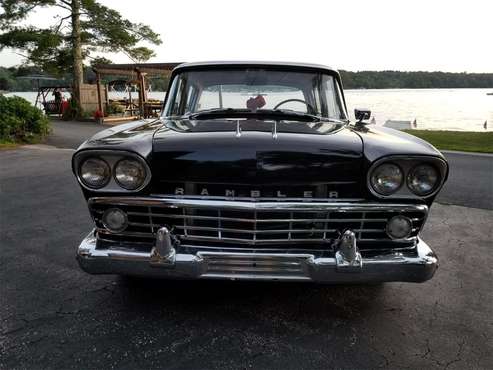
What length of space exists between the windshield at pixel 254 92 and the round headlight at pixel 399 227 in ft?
4.14

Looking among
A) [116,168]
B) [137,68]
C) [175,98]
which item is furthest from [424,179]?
[137,68]

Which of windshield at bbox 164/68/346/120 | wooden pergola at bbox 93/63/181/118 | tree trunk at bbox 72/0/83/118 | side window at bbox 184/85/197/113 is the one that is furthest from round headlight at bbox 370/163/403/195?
tree trunk at bbox 72/0/83/118

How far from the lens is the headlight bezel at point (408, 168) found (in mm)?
2121

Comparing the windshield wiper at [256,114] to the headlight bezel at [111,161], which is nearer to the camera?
the headlight bezel at [111,161]

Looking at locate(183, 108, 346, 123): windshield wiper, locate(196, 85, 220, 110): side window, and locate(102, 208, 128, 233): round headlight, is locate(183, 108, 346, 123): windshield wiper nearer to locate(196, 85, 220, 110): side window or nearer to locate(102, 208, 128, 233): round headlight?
locate(196, 85, 220, 110): side window

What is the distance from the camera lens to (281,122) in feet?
8.64

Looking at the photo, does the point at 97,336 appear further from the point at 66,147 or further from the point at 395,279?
the point at 66,147

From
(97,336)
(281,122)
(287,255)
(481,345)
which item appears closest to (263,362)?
(287,255)

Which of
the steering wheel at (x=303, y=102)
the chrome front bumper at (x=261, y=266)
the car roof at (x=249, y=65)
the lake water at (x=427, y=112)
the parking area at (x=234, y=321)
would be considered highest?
the car roof at (x=249, y=65)

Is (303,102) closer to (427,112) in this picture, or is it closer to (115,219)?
(115,219)

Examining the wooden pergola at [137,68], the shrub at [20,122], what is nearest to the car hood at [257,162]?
the shrub at [20,122]

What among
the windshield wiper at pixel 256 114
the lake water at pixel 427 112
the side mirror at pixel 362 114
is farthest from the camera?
the lake water at pixel 427 112

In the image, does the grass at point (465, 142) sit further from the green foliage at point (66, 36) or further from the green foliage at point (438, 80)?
the green foliage at point (438, 80)

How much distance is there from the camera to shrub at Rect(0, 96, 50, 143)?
10.5 m
